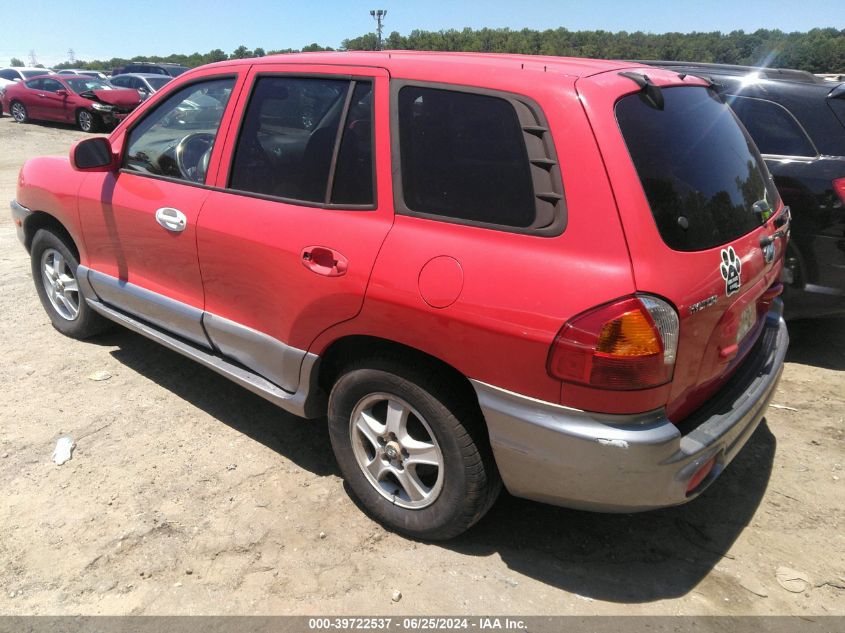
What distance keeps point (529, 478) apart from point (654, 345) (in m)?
0.63

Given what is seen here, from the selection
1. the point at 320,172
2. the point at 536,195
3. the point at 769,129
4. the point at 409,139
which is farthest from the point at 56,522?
the point at 769,129

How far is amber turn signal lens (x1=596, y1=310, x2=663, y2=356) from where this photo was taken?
6.67 feet

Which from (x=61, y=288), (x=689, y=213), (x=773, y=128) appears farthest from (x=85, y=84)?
(x=689, y=213)

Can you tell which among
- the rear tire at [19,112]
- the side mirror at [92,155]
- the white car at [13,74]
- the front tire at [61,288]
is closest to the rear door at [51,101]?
the rear tire at [19,112]

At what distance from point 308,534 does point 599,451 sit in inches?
53.8

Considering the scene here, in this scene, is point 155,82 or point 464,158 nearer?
point 464,158

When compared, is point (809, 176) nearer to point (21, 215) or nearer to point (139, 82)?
point (21, 215)

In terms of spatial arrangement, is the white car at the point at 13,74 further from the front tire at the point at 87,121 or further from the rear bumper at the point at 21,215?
the rear bumper at the point at 21,215

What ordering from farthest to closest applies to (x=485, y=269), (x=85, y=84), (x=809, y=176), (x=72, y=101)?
1. (x=85, y=84)
2. (x=72, y=101)
3. (x=809, y=176)
4. (x=485, y=269)

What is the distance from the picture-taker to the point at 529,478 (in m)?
2.29

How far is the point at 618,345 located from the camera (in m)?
2.05

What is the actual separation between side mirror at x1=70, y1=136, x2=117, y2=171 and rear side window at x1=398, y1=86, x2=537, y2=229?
2066 mm

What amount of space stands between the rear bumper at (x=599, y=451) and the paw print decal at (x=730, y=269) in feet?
1.56

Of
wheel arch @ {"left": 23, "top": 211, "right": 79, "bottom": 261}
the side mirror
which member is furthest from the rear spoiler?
wheel arch @ {"left": 23, "top": 211, "right": 79, "bottom": 261}
